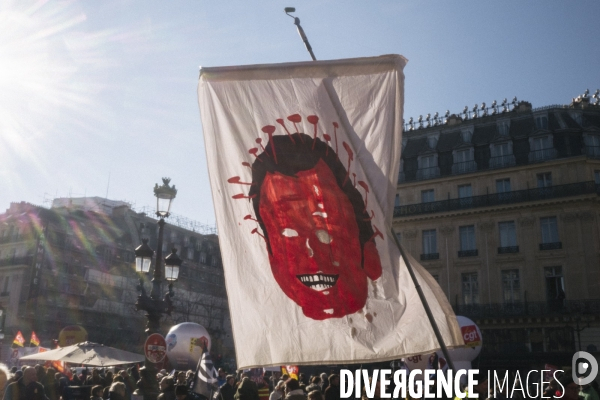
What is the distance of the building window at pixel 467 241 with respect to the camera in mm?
41281

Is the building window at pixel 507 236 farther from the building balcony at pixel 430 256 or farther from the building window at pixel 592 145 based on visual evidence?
the building window at pixel 592 145

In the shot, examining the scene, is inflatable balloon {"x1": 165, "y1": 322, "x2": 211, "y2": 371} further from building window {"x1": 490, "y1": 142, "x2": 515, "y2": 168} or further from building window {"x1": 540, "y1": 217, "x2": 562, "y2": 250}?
building window {"x1": 490, "y1": 142, "x2": 515, "y2": 168}

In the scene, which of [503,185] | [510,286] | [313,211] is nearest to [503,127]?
[503,185]

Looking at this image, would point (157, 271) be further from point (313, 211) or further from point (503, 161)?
point (503, 161)

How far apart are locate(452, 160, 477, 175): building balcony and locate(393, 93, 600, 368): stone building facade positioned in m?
0.07

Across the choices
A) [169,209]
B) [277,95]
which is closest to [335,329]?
[277,95]

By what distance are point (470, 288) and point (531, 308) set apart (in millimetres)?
4215

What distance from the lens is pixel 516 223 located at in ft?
132

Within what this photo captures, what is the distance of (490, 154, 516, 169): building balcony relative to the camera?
41.8 m

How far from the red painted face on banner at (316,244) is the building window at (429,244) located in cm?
3833

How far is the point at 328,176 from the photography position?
17.6 feet

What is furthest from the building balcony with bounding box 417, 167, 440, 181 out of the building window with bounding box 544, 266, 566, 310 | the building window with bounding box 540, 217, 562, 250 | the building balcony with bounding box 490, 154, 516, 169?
the building window with bounding box 544, 266, 566, 310

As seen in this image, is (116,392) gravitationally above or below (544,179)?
below

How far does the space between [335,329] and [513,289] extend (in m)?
37.2
